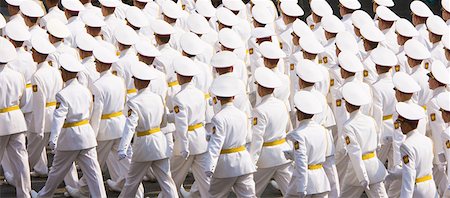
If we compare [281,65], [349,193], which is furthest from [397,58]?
[349,193]

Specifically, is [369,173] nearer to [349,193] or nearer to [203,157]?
[349,193]

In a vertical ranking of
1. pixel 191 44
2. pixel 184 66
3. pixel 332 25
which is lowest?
pixel 332 25

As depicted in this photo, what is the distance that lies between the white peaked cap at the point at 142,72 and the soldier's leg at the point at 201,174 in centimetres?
97

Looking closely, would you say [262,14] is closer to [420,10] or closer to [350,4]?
[350,4]

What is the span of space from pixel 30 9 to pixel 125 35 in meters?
1.39

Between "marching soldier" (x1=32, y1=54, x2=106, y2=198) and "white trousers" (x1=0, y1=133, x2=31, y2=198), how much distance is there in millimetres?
326

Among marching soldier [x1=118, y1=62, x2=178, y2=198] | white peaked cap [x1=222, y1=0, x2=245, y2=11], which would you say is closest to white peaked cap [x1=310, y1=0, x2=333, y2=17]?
white peaked cap [x1=222, y1=0, x2=245, y2=11]

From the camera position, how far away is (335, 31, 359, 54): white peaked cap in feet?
49.1

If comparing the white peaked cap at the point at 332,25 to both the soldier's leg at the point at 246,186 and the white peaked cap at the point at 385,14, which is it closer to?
the white peaked cap at the point at 385,14

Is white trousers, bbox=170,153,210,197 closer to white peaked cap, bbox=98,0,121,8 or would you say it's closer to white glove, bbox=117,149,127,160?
white glove, bbox=117,149,127,160

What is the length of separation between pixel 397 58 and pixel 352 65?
147cm

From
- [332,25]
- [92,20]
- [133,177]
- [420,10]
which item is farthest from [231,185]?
[420,10]

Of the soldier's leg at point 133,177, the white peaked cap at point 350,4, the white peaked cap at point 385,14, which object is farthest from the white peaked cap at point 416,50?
the soldier's leg at point 133,177

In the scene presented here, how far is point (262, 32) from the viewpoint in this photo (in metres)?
15.6
